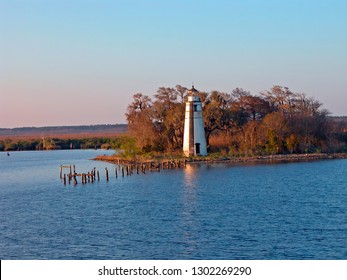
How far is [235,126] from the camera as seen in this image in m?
69.8

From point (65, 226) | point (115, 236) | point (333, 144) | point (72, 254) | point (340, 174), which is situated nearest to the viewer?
point (72, 254)

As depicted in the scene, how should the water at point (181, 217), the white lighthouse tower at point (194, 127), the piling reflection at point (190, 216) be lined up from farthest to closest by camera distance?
the white lighthouse tower at point (194, 127), the piling reflection at point (190, 216), the water at point (181, 217)

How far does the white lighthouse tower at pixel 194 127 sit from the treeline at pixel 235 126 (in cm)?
482

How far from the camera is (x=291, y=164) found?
60.6 metres

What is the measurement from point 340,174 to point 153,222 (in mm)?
25529

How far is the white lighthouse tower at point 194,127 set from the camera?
201ft

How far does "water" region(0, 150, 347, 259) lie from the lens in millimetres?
22969

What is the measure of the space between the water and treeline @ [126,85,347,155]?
17502 mm

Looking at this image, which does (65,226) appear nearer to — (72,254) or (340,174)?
(72,254)

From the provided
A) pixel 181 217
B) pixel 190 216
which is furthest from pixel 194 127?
pixel 181 217

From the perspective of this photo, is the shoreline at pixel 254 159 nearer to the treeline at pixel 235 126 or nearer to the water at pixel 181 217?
the treeline at pixel 235 126

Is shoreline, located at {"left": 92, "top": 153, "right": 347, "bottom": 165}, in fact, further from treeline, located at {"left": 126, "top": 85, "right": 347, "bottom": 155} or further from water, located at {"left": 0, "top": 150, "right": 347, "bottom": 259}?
water, located at {"left": 0, "top": 150, "right": 347, "bottom": 259}

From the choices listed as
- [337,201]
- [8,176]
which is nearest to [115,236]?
[337,201]

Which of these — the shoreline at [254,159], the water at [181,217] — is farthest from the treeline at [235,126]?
the water at [181,217]
